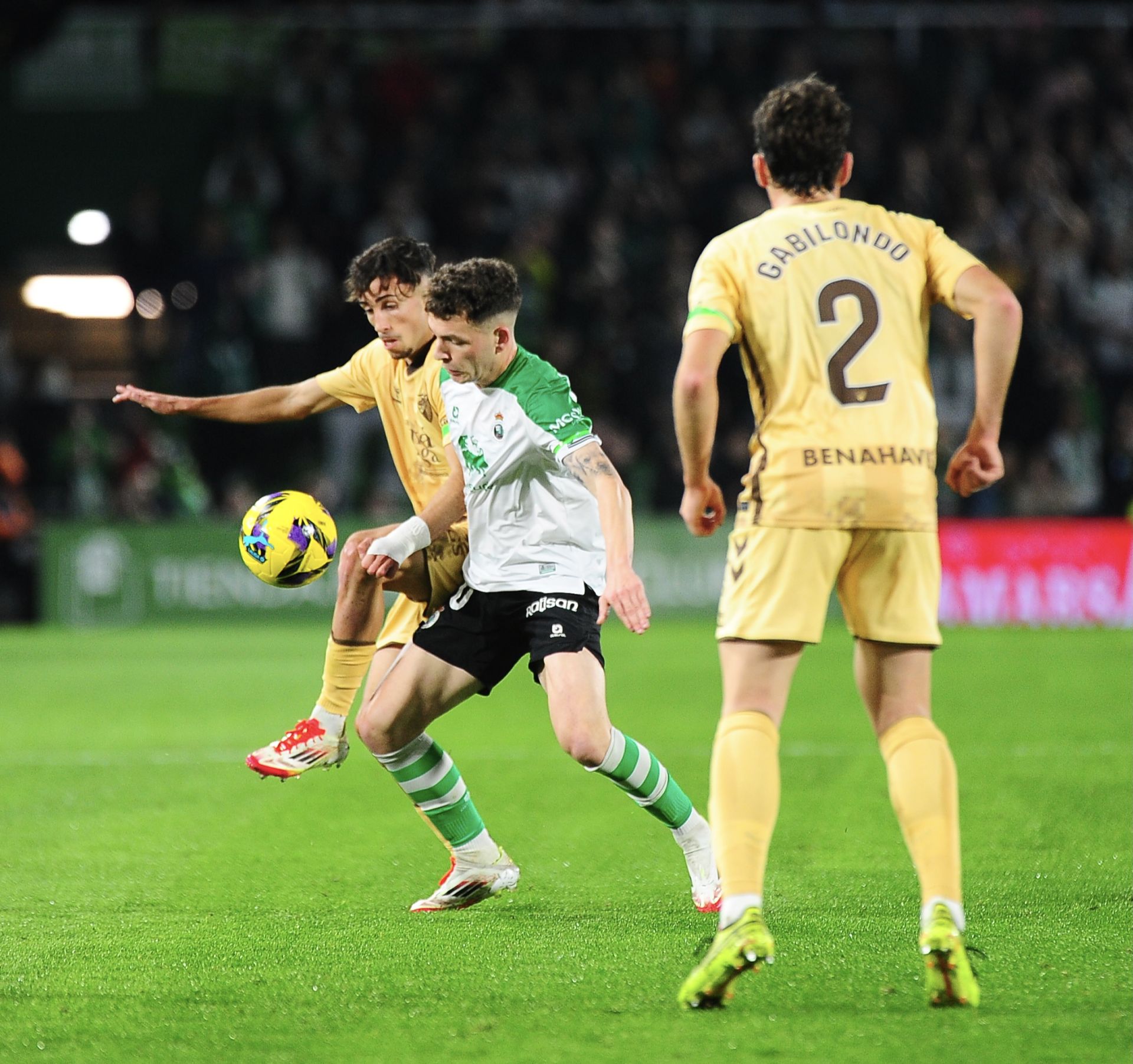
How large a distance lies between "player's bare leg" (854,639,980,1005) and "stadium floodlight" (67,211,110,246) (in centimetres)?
1723

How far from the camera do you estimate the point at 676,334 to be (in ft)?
56.7

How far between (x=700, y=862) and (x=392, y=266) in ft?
7.18

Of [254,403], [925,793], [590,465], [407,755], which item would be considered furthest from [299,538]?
[925,793]

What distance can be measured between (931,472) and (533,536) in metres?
1.53

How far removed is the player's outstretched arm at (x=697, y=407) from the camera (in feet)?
11.9

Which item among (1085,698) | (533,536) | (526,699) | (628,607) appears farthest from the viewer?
(526,699)

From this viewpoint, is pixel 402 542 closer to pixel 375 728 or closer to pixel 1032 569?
pixel 375 728

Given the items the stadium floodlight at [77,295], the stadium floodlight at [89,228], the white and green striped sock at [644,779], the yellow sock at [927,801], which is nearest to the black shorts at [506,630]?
the white and green striped sock at [644,779]

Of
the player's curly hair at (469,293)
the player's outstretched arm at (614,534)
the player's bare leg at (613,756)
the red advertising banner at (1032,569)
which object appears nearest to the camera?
the player's outstretched arm at (614,534)

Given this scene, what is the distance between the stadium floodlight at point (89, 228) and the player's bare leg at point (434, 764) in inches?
613

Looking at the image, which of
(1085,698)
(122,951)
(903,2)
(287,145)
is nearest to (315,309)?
(287,145)

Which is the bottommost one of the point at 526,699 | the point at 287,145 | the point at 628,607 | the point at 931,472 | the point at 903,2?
the point at 526,699

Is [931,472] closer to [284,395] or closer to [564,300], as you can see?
[284,395]

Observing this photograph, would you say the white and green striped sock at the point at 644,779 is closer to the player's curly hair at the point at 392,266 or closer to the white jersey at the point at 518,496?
the white jersey at the point at 518,496
